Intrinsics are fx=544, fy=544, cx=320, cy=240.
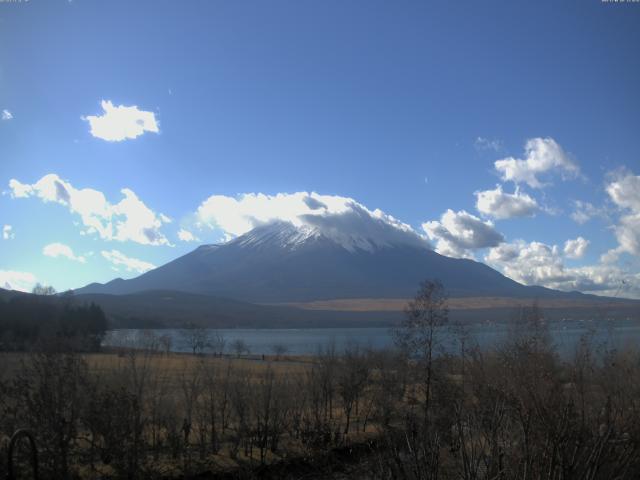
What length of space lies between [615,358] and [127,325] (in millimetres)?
164428

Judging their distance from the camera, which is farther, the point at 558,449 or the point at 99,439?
the point at 99,439

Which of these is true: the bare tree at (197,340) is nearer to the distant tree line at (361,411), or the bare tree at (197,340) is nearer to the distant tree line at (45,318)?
the distant tree line at (45,318)

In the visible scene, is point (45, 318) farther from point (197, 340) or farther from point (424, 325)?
point (424, 325)

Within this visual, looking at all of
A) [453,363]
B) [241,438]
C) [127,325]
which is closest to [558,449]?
[241,438]

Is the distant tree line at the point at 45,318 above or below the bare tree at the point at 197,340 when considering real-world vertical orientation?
above

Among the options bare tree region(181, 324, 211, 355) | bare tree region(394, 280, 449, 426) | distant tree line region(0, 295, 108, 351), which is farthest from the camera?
bare tree region(181, 324, 211, 355)

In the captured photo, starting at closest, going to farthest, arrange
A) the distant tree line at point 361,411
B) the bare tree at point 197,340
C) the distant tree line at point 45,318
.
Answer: the distant tree line at point 361,411 → the distant tree line at point 45,318 → the bare tree at point 197,340

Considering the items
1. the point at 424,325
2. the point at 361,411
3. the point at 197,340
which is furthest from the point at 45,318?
the point at 424,325

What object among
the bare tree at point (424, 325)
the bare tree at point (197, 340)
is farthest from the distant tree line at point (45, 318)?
the bare tree at point (424, 325)

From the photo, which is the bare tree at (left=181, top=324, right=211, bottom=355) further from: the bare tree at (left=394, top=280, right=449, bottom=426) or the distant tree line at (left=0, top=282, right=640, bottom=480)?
the bare tree at (left=394, top=280, right=449, bottom=426)

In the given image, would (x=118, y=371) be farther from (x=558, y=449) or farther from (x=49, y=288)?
(x=49, y=288)

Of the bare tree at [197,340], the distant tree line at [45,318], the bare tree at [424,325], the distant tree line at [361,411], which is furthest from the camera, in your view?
the bare tree at [197,340]

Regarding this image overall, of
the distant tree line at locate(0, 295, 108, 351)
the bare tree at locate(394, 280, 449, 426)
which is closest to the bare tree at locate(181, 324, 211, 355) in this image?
the distant tree line at locate(0, 295, 108, 351)

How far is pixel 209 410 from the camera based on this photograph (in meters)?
26.0
